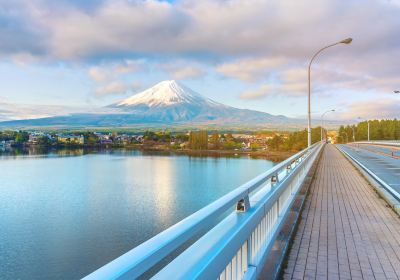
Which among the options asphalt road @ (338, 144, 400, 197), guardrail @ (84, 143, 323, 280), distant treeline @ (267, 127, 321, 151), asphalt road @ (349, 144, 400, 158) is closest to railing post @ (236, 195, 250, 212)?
guardrail @ (84, 143, 323, 280)

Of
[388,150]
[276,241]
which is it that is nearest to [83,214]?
[276,241]

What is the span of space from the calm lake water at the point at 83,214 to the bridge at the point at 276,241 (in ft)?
59.7

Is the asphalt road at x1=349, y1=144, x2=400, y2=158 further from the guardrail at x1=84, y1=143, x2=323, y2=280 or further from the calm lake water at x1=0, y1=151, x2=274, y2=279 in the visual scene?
the guardrail at x1=84, y1=143, x2=323, y2=280

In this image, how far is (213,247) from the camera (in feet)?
8.48

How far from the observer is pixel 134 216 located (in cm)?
3300

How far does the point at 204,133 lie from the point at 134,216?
12996 cm

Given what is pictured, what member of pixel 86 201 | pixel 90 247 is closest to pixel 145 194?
pixel 86 201

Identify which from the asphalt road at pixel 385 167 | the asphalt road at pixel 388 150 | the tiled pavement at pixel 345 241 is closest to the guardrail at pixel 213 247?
the tiled pavement at pixel 345 241

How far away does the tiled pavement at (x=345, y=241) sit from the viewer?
15.2 ft

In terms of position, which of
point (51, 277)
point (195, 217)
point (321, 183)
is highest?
point (195, 217)

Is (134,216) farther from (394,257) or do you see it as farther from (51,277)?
(394,257)

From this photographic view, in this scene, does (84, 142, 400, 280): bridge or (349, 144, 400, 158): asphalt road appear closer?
(84, 142, 400, 280): bridge

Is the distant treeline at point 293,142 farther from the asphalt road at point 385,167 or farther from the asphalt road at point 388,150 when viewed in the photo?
the asphalt road at point 385,167

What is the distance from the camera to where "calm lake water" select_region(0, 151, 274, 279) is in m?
24.1
